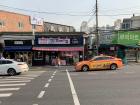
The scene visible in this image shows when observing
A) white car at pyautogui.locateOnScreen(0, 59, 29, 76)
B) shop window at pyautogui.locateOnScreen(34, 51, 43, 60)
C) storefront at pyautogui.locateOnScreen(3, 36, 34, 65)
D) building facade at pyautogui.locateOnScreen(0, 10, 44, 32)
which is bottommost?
white car at pyautogui.locateOnScreen(0, 59, 29, 76)

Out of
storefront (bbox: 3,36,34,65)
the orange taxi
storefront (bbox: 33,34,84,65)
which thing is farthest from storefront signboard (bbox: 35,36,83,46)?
the orange taxi

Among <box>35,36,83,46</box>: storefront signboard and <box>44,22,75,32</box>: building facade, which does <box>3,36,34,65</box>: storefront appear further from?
<box>44,22,75,32</box>: building facade

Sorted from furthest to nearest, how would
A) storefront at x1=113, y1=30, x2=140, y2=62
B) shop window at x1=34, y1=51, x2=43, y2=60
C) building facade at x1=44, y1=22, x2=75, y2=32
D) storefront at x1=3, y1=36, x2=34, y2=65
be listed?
building facade at x1=44, y1=22, x2=75, y2=32, storefront at x1=113, y1=30, x2=140, y2=62, shop window at x1=34, y1=51, x2=43, y2=60, storefront at x1=3, y1=36, x2=34, y2=65

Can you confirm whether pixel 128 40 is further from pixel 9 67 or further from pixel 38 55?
pixel 9 67

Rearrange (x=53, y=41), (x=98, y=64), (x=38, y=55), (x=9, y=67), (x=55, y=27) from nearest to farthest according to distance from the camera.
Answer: (x=9, y=67)
(x=98, y=64)
(x=53, y=41)
(x=38, y=55)
(x=55, y=27)

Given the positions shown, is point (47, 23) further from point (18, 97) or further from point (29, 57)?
point (18, 97)

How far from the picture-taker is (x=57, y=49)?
172 feet

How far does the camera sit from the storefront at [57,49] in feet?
172

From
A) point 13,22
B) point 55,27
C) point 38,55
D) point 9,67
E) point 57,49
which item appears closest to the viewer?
→ point 9,67

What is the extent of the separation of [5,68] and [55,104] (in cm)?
2065

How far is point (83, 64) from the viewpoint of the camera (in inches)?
1529

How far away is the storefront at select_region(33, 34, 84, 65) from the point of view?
172 feet

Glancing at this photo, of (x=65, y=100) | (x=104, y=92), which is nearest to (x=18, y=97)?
(x=65, y=100)

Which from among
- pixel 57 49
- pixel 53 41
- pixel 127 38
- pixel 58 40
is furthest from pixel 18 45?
pixel 127 38
